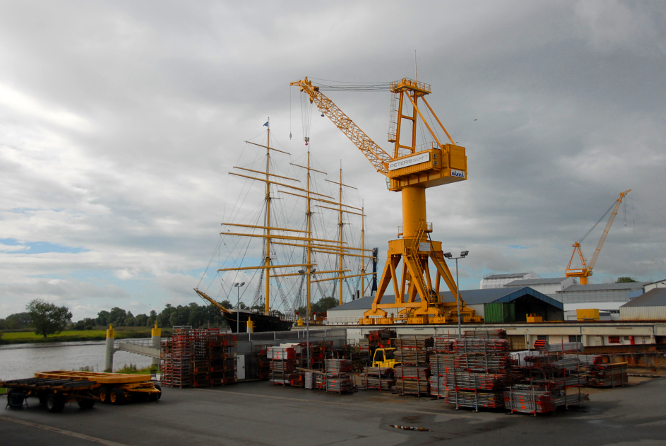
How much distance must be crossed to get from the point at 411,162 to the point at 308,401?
2693 cm

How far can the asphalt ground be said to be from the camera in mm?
12898

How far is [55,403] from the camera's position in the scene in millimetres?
17609

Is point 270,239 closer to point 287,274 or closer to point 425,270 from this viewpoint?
point 287,274

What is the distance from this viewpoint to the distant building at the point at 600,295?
88562mm

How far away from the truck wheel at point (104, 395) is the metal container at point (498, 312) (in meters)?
34.3

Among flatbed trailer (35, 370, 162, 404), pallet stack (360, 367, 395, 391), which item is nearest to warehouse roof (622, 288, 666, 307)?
pallet stack (360, 367, 395, 391)

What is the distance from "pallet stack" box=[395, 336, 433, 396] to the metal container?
22.9m

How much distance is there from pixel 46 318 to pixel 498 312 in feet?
302

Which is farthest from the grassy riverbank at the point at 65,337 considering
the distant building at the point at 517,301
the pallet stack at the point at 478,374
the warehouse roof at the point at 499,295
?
the pallet stack at the point at 478,374

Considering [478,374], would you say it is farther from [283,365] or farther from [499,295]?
[499,295]

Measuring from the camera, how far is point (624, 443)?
38.5 ft

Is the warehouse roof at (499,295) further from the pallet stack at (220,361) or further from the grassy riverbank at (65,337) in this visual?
the grassy riverbank at (65,337)

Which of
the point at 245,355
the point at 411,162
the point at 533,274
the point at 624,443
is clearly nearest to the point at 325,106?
the point at 411,162

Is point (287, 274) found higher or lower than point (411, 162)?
lower
